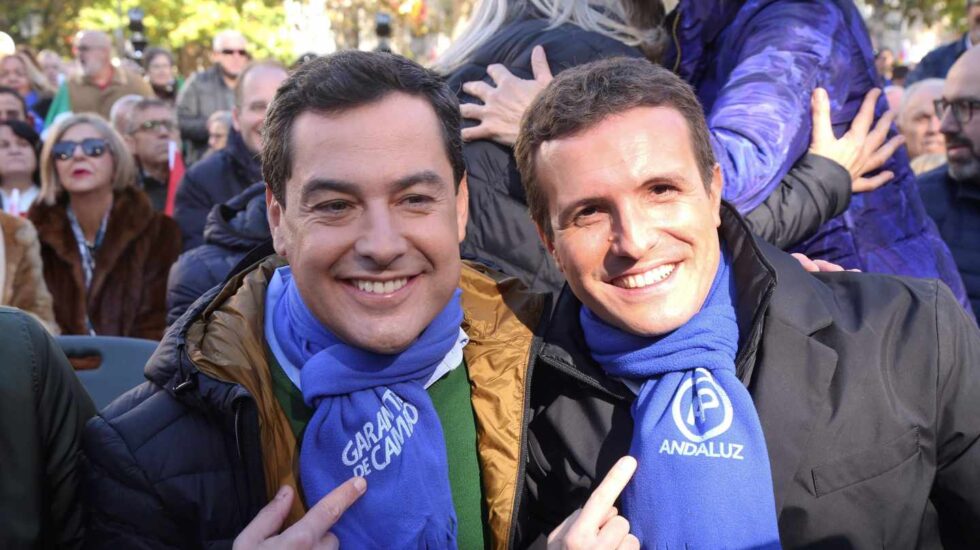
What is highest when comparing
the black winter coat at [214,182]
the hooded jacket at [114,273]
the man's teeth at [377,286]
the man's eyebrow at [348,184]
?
the man's eyebrow at [348,184]

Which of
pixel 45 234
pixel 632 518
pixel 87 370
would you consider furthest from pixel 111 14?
pixel 632 518

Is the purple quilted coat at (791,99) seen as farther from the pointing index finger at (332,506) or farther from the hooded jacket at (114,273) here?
the hooded jacket at (114,273)

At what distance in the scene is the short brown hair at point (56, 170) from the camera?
6141 millimetres

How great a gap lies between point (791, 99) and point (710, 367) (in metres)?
0.81

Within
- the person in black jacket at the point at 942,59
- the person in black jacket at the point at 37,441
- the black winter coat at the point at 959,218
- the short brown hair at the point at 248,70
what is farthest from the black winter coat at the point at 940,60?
the person in black jacket at the point at 37,441

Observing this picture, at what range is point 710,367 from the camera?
234 cm

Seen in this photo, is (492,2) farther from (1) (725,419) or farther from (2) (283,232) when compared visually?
(1) (725,419)

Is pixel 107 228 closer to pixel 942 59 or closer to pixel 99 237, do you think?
pixel 99 237

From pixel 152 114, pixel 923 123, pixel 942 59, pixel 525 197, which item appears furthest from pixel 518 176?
pixel 942 59

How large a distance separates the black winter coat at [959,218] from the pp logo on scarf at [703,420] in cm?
238

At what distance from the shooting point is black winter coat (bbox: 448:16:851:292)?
2.79 metres

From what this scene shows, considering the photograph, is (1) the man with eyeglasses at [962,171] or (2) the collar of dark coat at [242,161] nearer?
(1) the man with eyeglasses at [962,171]

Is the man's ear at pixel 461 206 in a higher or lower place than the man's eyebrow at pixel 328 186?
lower

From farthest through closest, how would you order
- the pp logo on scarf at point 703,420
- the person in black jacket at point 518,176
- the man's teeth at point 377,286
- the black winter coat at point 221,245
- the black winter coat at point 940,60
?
the black winter coat at point 940,60
the black winter coat at point 221,245
the person in black jacket at point 518,176
the man's teeth at point 377,286
the pp logo on scarf at point 703,420
